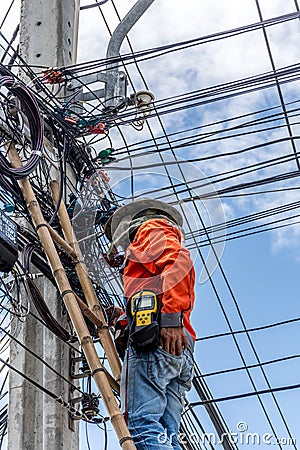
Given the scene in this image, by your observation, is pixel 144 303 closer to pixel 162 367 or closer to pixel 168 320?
pixel 168 320

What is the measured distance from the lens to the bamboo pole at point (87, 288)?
16.5 feet

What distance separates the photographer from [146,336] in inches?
179

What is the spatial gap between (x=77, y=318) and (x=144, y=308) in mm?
480

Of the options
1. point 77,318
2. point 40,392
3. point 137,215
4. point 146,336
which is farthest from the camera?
point 40,392

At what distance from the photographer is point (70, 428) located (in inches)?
238

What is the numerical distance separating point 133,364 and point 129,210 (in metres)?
1.13

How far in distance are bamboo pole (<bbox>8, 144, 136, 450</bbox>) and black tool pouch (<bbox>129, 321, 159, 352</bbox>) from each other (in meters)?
0.31

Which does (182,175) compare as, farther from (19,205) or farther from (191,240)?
(19,205)

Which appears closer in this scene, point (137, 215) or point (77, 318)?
point (77, 318)

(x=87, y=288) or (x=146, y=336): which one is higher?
(x=87, y=288)

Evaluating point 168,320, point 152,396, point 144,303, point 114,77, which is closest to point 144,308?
point 144,303

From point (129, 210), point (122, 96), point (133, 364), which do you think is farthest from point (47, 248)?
point (122, 96)

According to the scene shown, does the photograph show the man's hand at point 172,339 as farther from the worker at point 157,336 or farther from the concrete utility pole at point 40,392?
the concrete utility pole at point 40,392

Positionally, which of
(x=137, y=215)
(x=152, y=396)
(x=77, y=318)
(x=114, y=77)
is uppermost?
(x=114, y=77)
